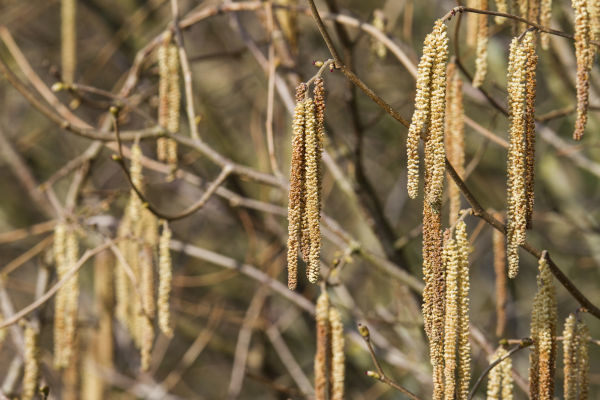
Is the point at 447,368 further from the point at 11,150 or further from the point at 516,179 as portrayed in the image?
the point at 11,150

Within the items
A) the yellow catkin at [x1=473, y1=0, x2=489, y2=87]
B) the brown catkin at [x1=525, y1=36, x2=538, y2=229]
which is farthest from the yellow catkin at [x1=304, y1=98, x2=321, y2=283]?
the yellow catkin at [x1=473, y1=0, x2=489, y2=87]

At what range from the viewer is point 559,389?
386 cm

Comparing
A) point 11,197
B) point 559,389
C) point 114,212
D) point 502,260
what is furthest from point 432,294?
point 11,197

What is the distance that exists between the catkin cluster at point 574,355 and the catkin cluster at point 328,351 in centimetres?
46

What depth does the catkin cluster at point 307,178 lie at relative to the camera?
43.6 inches

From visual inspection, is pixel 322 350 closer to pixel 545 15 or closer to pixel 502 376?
pixel 502 376

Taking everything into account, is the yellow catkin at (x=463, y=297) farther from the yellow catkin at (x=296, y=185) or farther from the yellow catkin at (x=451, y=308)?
the yellow catkin at (x=296, y=185)

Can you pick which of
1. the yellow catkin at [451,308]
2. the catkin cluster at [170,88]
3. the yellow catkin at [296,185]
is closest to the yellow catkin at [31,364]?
the catkin cluster at [170,88]

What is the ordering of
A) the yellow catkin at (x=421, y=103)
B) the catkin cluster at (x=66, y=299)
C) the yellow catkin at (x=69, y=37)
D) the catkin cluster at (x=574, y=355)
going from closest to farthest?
the yellow catkin at (x=421, y=103)
the catkin cluster at (x=574, y=355)
the catkin cluster at (x=66, y=299)
the yellow catkin at (x=69, y=37)

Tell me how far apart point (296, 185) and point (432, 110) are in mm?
248

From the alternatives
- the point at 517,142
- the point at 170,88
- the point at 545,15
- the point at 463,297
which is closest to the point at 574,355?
the point at 463,297

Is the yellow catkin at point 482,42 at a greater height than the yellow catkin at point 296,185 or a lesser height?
greater

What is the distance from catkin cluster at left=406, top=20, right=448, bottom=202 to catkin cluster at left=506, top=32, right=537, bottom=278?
0.46 ft

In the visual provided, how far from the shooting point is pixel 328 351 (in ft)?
5.17
